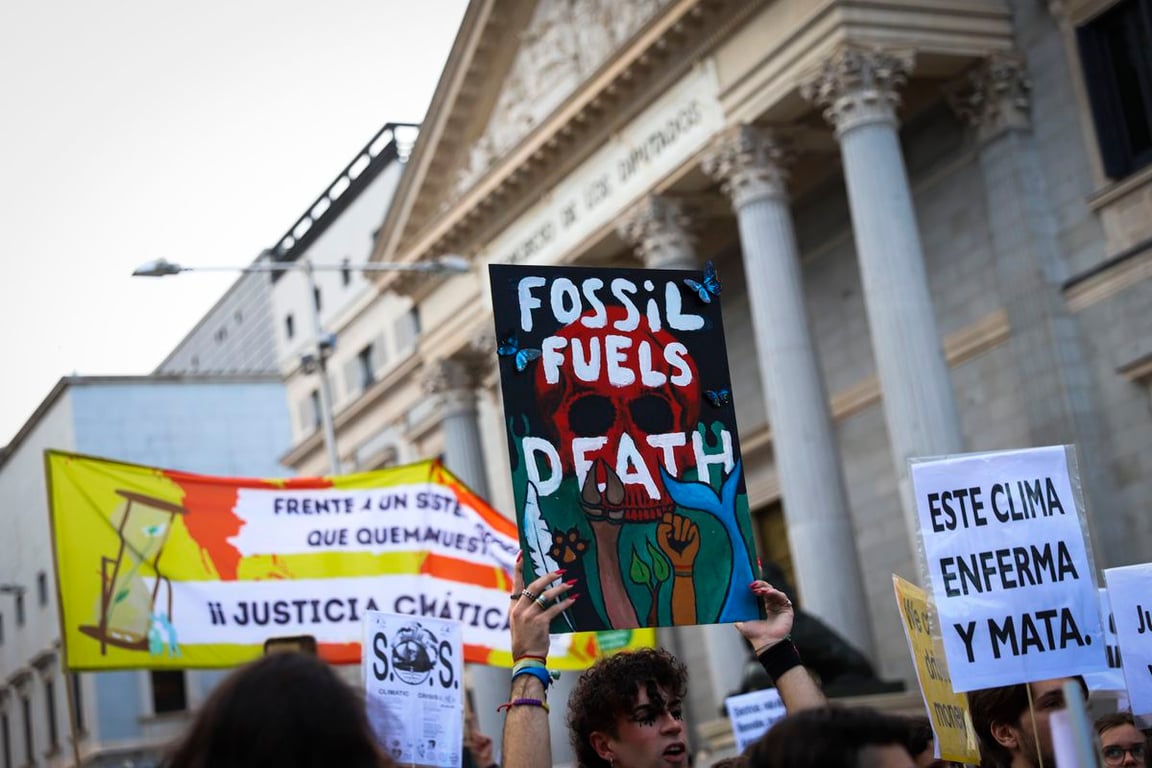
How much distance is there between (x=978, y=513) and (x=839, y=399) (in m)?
21.8

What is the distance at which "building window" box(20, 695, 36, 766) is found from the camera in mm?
58966

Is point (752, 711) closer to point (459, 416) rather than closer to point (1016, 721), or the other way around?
point (1016, 721)

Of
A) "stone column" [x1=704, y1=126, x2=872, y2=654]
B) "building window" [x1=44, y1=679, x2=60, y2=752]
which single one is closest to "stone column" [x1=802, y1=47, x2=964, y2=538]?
"stone column" [x1=704, y1=126, x2=872, y2=654]

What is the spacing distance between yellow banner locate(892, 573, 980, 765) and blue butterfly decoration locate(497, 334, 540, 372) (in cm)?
209

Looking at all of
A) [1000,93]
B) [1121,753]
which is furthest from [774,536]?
[1121,753]

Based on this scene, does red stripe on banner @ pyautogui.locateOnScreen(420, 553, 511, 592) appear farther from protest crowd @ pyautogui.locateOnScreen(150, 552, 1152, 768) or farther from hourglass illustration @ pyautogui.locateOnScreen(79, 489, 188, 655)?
protest crowd @ pyautogui.locateOnScreen(150, 552, 1152, 768)

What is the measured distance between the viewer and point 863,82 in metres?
23.9

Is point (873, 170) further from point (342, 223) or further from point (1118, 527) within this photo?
point (342, 223)

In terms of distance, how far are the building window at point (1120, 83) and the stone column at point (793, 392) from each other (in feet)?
14.9

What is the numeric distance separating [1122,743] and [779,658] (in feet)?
7.88

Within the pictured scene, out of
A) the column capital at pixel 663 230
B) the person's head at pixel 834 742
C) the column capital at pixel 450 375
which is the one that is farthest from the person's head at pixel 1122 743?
the column capital at pixel 450 375

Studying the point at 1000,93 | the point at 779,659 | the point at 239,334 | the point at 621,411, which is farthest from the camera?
the point at 239,334

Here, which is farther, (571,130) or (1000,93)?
(571,130)

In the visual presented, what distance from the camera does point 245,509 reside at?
570 inches
